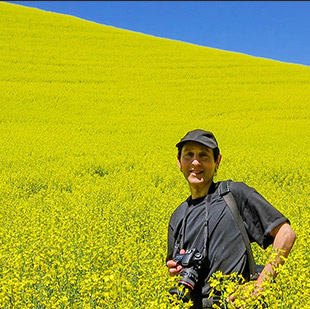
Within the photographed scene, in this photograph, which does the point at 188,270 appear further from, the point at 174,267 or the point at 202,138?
the point at 202,138

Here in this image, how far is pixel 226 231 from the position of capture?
7.82 feet

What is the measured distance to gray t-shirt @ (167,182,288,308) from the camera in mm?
2326

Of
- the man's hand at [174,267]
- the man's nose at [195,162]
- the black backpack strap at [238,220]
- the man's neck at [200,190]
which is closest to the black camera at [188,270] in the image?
the man's hand at [174,267]

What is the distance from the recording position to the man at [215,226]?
7.52ft

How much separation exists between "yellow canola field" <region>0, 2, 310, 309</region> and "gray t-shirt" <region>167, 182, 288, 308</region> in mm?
215

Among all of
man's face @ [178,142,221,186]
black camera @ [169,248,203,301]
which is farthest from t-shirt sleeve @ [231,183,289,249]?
black camera @ [169,248,203,301]

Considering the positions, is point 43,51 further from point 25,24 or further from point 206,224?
point 206,224

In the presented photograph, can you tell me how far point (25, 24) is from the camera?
115ft

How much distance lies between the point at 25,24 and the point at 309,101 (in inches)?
892

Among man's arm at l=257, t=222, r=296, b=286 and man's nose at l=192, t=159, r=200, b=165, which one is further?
man's nose at l=192, t=159, r=200, b=165

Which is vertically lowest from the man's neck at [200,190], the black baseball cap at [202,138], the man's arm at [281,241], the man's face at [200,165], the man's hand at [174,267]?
the man's hand at [174,267]

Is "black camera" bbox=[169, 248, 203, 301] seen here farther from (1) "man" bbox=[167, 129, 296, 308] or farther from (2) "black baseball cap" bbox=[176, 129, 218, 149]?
(2) "black baseball cap" bbox=[176, 129, 218, 149]

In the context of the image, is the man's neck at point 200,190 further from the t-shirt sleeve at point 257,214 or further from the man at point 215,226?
the t-shirt sleeve at point 257,214

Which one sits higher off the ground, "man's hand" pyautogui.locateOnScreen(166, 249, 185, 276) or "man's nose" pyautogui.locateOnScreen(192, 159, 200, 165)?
"man's nose" pyautogui.locateOnScreen(192, 159, 200, 165)
